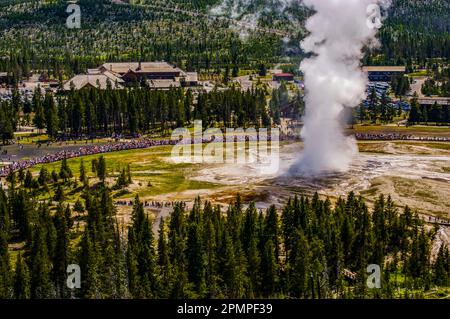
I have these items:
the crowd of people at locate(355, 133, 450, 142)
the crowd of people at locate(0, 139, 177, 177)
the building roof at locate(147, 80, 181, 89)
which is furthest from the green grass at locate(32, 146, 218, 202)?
the building roof at locate(147, 80, 181, 89)

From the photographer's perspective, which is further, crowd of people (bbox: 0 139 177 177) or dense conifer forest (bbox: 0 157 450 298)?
crowd of people (bbox: 0 139 177 177)

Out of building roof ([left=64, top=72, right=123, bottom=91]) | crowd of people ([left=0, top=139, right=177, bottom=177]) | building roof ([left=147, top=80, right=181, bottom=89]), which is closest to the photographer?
crowd of people ([left=0, top=139, right=177, bottom=177])

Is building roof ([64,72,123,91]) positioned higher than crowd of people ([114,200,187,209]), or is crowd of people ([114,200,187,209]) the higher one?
building roof ([64,72,123,91])

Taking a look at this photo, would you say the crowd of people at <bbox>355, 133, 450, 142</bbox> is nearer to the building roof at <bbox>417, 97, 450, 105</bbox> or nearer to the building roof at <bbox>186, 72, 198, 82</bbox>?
the building roof at <bbox>417, 97, 450, 105</bbox>

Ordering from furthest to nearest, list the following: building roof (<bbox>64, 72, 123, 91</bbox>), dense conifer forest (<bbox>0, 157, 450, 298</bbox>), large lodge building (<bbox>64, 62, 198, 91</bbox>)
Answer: large lodge building (<bbox>64, 62, 198, 91</bbox>), building roof (<bbox>64, 72, 123, 91</bbox>), dense conifer forest (<bbox>0, 157, 450, 298</bbox>)

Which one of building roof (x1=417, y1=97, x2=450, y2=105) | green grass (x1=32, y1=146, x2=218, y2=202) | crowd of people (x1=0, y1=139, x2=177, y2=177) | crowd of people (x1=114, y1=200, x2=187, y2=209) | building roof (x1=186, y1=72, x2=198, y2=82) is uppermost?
building roof (x1=186, y1=72, x2=198, y2=82)

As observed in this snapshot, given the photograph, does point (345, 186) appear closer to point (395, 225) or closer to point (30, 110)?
point (395, 225)

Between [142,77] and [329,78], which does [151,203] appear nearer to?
[329,78]
